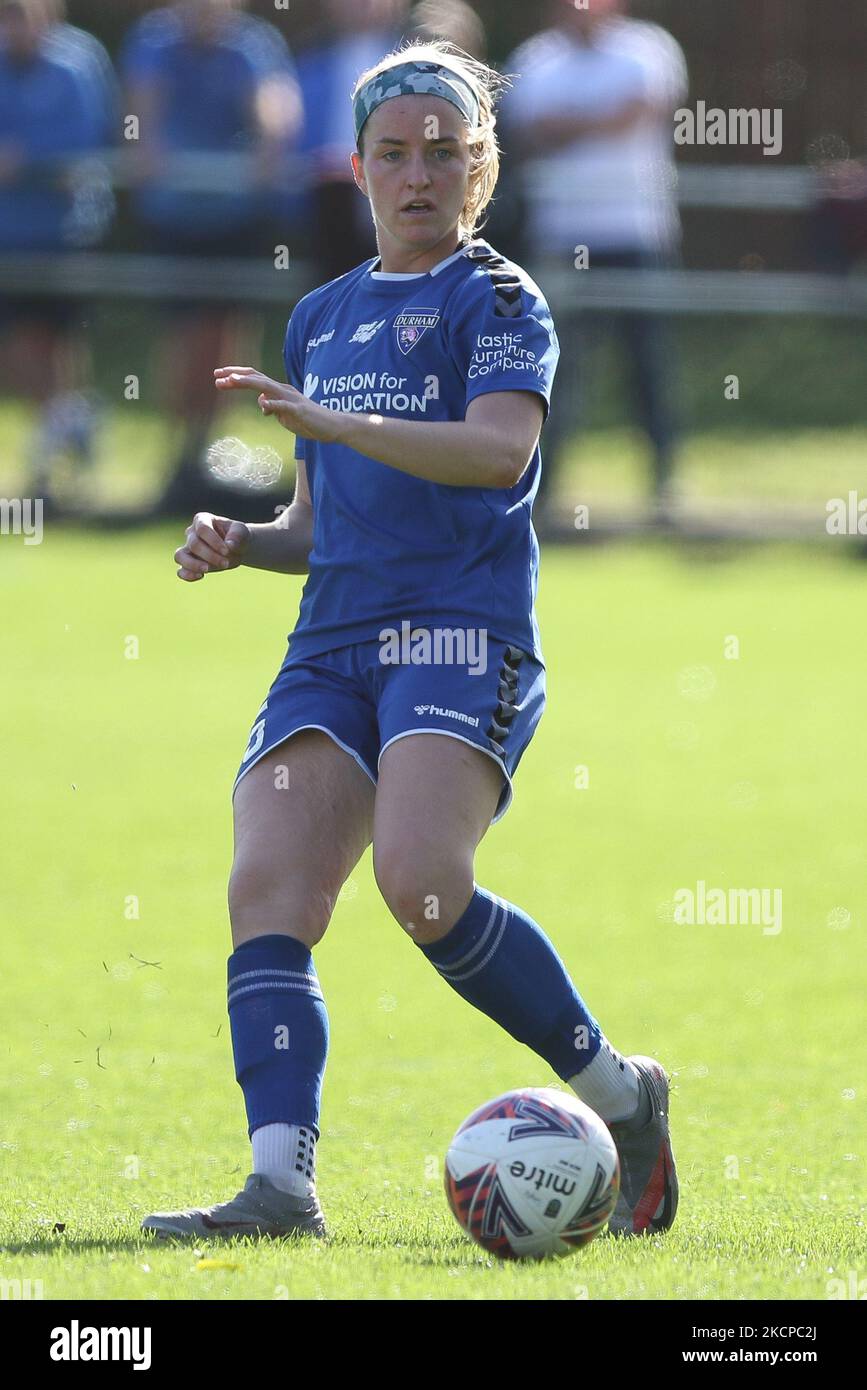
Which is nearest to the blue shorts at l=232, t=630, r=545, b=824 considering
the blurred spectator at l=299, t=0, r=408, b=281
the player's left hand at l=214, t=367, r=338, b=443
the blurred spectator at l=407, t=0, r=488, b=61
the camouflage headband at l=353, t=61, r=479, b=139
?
the player's left hand at l=214, t=367, r=338, b=443

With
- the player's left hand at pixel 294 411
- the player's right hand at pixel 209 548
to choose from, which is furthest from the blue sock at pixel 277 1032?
the player's left hand at pixel 294 411

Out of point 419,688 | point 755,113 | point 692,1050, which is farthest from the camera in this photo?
point 755,113

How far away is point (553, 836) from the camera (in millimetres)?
8719

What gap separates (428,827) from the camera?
4.23m

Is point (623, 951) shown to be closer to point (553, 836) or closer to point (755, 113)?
point (553, 836)

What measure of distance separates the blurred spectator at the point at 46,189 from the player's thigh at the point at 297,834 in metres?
11.0

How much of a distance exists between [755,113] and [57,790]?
15.9 meters

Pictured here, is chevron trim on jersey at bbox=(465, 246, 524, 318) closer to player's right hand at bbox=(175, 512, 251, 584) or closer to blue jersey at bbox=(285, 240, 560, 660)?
blue jersey at bbox=(285, 240, 560, 660)

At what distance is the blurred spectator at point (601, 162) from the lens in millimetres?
14461

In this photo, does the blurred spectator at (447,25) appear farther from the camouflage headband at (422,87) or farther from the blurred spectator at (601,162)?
the camouflage headband at (422,87)

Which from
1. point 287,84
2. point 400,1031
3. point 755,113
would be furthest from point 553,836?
point 755,113

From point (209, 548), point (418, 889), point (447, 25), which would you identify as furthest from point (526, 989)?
point (447, 25)

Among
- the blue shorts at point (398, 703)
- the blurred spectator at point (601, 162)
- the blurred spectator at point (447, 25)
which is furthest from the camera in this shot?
the blurred spectator at point (601, 162)

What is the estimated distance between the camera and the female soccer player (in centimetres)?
427
